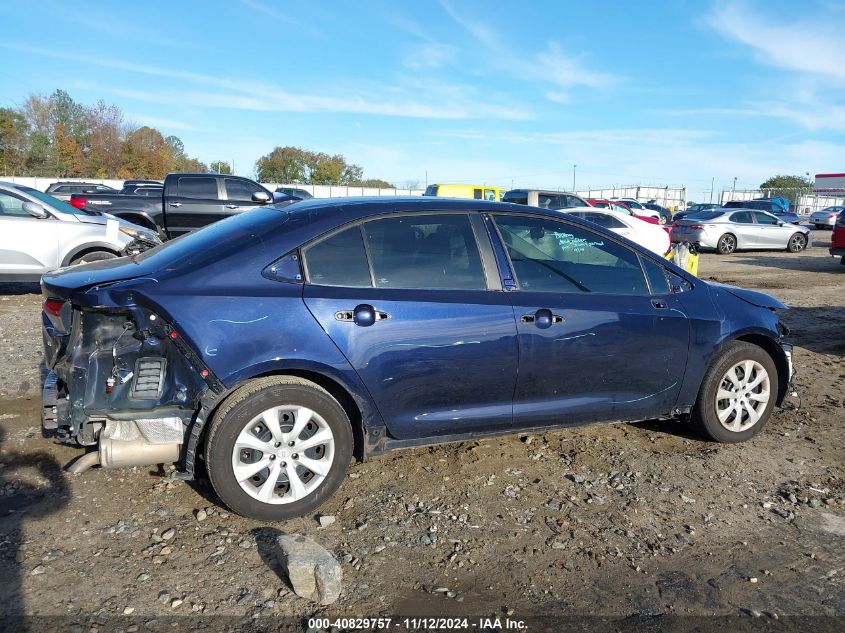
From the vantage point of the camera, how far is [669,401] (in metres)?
4.26

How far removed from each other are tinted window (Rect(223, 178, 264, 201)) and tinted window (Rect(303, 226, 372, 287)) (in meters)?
10.9

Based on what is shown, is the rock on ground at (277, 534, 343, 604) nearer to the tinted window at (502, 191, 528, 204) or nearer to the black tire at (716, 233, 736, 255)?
the tinted window at (502, 191, 528, 204)

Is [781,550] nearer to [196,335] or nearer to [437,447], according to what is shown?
[437,447]

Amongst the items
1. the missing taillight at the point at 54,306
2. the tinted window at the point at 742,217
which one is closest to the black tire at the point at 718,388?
the missing taillight at the point at 54,306

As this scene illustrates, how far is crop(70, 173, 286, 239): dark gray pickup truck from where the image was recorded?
13.1m

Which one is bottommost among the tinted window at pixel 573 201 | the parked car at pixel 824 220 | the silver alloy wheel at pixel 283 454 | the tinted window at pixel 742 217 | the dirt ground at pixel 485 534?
the dirt ground at pixel 485 534

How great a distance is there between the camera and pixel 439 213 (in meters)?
3.85

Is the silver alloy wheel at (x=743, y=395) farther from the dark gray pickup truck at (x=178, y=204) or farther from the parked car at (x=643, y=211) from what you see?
the parked car at (x=643, y=211)

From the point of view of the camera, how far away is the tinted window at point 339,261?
3473 millimetres

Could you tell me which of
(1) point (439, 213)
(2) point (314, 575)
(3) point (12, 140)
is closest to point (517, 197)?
(1) point (439, 213)

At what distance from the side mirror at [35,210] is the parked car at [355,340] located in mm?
6432

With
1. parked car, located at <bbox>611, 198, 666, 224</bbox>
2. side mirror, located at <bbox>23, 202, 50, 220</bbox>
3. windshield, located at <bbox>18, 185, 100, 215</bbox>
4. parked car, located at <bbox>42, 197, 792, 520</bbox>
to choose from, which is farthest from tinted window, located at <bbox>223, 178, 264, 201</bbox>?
parked car, located at <bbox>611, 198, 666, 224</bbox>

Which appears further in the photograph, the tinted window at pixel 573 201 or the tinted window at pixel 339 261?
the tinted window at pixel 573 201

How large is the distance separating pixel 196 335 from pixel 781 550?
10.1 ft
